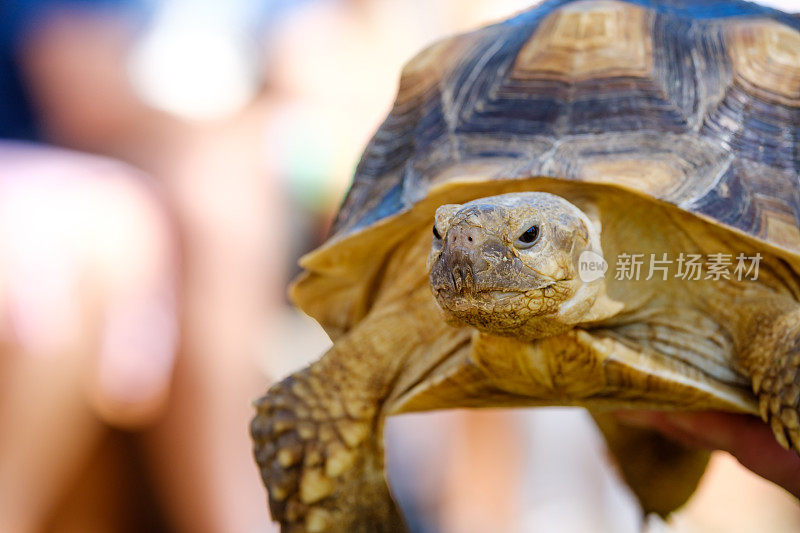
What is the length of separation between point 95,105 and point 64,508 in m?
2.06

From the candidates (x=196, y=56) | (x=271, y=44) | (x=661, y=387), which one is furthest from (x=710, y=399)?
(x=271, y=44)

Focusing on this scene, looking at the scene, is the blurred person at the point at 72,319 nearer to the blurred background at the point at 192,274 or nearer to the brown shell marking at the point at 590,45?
the blurred background at the point at 192,274

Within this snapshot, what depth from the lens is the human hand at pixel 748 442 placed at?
1.80m

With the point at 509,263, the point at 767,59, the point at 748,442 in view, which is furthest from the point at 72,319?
the point at 767,59

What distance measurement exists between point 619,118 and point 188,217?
6.44 feet

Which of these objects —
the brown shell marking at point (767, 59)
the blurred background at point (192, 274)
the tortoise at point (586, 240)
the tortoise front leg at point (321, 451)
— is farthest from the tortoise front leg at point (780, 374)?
the blurred background at point (192, 274)

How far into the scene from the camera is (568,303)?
1297mm

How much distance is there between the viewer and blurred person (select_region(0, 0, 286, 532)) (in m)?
2.72

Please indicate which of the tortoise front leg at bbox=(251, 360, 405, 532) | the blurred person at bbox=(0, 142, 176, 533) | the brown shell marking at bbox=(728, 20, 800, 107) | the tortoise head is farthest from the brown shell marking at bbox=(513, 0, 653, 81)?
the blurred person at bbox=(0, 142, 176, 533)

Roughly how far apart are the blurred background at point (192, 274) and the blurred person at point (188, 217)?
0.01 meters

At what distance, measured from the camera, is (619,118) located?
155cm

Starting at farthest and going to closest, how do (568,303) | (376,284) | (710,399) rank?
(376,284) → (710,399) → (568,303)

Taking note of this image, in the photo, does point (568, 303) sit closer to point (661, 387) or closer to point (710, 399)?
point (661, 387)

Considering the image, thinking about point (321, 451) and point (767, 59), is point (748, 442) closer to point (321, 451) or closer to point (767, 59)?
point (767, 59)
